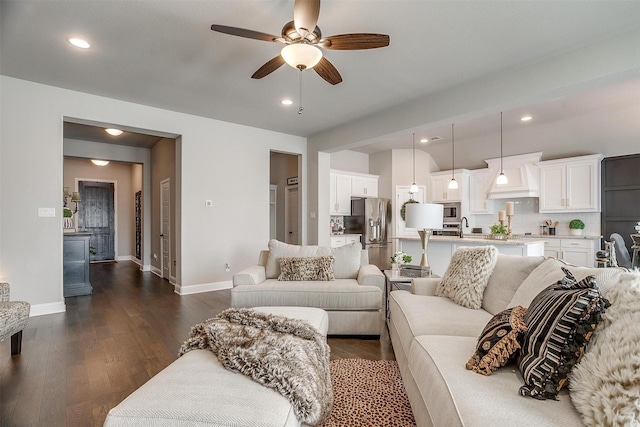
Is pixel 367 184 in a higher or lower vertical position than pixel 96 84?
lower

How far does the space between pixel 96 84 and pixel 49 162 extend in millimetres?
1081

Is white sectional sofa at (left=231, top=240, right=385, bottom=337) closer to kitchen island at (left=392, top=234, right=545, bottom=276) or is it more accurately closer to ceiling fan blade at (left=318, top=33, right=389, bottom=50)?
ceiling fan blade at (left=318, top=33, right=389, bottom=50)

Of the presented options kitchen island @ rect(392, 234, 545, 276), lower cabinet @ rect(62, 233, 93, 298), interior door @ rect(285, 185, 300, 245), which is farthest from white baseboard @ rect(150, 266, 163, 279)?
kitchen island @ rect(392, 234, 545, 276)

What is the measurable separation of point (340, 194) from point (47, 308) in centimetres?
512

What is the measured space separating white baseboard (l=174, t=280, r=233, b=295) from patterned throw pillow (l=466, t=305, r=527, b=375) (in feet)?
14.2

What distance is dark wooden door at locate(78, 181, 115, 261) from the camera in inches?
326

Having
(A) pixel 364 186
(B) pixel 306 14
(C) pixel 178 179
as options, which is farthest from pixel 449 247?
(C) pixel 178 179

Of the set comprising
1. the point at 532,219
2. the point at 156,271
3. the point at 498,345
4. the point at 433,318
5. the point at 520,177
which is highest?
the point at 520,177

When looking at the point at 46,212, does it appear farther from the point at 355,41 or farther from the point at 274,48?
the point at 355,41

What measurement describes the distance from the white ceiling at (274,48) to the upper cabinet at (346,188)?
242 centimetres

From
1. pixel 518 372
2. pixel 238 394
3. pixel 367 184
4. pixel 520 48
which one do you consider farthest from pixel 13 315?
pixel 367 184

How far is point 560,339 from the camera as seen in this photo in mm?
1155

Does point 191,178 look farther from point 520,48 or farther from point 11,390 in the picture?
point 520,48

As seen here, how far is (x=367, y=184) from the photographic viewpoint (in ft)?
24.7
